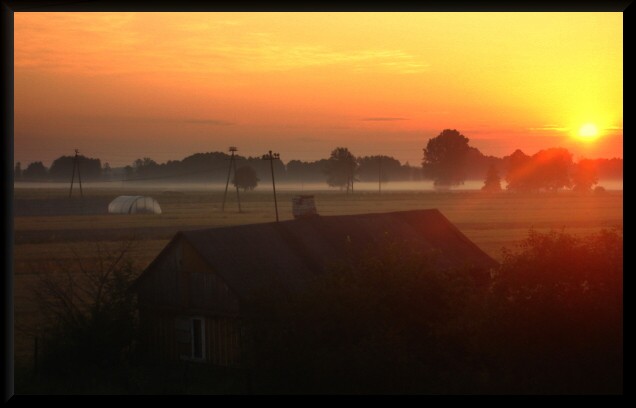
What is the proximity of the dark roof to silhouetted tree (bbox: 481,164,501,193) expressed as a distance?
9871cm

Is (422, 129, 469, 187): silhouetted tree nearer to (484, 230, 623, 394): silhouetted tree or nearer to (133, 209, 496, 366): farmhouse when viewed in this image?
(133, 209, 496, 366): farmhouse

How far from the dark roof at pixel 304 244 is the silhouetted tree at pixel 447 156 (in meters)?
83.3

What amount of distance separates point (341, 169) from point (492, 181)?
1007 inches

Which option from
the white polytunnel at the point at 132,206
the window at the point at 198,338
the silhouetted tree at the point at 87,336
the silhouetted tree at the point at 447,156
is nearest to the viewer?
the silhouetted tree at the point at 87,336

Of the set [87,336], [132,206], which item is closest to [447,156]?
[132,206]

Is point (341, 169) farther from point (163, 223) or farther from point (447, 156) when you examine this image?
point (163, 223)

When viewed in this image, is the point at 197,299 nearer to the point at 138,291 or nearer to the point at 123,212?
the point at 138,291

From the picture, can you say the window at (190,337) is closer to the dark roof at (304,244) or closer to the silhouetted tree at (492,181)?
the dark roof at (304,244)

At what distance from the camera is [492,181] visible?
423 feet

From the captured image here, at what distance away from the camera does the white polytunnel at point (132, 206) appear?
8569 centimetres

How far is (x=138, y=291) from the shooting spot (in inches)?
969

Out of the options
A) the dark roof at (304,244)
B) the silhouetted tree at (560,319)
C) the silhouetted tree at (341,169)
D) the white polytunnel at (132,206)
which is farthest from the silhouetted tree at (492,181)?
the silhouetted tree at (560,319)

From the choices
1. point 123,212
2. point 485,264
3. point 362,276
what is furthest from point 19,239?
point 362,276

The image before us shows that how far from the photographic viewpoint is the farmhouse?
22.6 metres
